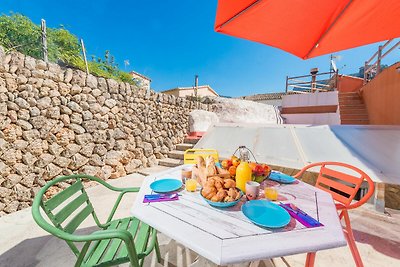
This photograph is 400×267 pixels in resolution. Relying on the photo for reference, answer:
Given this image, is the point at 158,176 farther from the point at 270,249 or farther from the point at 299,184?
the point at 299,184

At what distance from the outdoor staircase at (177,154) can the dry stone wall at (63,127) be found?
0.30 m

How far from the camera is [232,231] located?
86cm

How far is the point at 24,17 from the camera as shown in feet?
17.4

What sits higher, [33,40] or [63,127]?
[33,40]

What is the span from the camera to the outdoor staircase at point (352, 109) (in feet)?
18.4

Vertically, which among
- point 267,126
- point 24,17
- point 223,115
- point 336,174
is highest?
point 24,17

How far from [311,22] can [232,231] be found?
2.02 meters

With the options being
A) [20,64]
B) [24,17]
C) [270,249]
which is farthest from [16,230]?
[24,17]

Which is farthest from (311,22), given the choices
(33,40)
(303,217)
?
(33,40)

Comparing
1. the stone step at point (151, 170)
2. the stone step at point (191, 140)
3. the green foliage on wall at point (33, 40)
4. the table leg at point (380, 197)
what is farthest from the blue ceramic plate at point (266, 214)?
the green foliage on wall at point (33, 40)

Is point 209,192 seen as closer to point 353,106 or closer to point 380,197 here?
point 380,197

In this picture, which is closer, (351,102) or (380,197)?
(380,197)

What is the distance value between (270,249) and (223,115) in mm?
6949

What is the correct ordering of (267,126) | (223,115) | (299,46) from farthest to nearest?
(223,115), (267,126), (299,46)
